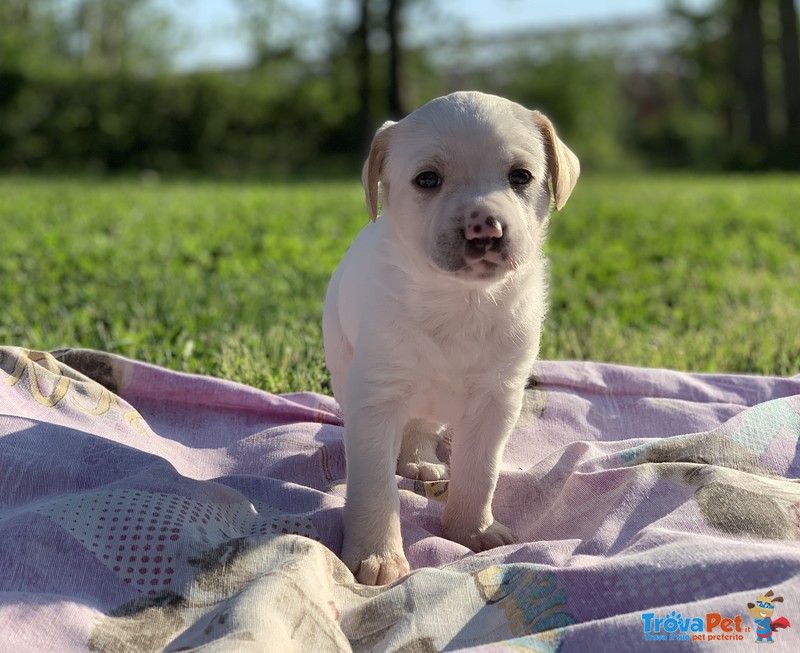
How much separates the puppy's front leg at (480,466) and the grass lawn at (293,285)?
153 cm

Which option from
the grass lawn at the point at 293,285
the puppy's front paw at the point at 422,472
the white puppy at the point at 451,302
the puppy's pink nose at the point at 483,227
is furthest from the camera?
the grass lawn at the point at 293,285

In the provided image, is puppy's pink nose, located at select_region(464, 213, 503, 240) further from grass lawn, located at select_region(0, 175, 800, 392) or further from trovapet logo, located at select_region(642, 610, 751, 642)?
grass lawn, located at select_region(0, 175, 800, 392)

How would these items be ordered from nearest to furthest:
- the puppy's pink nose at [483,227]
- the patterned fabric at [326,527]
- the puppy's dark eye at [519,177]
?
1. the patterned fabric at [326,527]
2. the puppy's pink nose at [483,227]
3. the puppy's dark eye at [519,177]

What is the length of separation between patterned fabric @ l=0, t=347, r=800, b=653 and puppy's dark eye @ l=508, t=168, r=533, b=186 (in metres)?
0.97

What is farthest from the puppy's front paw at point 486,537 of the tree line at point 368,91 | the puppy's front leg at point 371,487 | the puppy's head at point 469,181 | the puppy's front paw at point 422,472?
the tree line at point 368,91

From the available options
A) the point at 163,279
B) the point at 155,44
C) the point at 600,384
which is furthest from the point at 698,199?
the point at 155,44

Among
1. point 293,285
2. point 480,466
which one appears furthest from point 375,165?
point 293,285

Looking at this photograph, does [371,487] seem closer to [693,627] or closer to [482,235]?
[482,235]

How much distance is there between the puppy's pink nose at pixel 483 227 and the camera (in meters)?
2.55

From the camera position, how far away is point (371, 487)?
276cm

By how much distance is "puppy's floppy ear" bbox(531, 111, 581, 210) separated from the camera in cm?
295

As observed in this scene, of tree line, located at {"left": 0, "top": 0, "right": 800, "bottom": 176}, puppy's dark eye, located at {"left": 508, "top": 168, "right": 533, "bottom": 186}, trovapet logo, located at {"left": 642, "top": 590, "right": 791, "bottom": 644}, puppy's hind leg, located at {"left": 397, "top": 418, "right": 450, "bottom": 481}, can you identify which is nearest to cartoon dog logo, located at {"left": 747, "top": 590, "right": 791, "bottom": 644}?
trovapet logo, located at {"left": 642, "top": 590, "right": 791, "bottom": 644}

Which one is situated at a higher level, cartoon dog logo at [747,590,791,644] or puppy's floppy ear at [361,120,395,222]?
puppy's floppy ear at [361,120,395,222]

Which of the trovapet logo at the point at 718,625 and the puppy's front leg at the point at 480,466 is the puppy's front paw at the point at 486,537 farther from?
the trovapet logo at the point at 718,625
